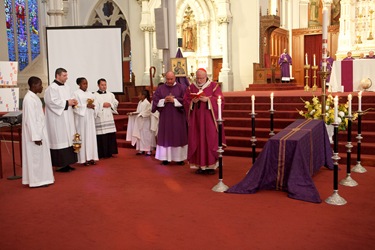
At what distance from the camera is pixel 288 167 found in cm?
500

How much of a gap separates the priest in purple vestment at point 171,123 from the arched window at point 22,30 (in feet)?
44.1

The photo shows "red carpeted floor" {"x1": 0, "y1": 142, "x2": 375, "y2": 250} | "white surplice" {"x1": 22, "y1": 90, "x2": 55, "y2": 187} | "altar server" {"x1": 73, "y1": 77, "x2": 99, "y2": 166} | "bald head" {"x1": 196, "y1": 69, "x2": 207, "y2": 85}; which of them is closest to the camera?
"red carpeted floor" {"x1": 0, "y1": 142, "x2": 375, "y2": 250}

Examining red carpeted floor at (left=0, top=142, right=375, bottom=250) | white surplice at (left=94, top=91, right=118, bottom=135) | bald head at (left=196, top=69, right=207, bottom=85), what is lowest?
red carpeted floor at (left=0, top=142, right=375, bottom=250)

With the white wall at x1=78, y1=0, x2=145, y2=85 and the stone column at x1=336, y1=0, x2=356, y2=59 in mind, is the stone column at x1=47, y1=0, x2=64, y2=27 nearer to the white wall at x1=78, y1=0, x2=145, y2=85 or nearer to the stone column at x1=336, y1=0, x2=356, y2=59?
the white wall at x1=78, y1=0, x2=145, y2=85

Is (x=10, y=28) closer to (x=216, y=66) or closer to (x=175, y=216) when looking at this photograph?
(x=216, y=66)

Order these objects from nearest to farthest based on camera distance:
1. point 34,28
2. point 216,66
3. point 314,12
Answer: point 216,66
point 314,12
point 34,28

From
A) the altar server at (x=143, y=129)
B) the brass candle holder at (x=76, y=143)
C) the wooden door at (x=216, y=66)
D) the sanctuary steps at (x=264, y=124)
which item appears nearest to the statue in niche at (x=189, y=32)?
the wooden door at (x=216, y=66)

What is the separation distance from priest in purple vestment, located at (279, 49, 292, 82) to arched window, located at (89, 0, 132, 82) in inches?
282

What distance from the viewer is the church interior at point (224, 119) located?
3863 mm

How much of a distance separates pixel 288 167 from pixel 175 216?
5.31 ft

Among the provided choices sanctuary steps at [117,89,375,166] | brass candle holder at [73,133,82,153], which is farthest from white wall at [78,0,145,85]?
brass candle holder at [73,133,82,153]

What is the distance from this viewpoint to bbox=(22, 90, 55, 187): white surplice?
552 cm

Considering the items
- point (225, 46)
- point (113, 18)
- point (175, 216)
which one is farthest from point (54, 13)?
point (175, 216)

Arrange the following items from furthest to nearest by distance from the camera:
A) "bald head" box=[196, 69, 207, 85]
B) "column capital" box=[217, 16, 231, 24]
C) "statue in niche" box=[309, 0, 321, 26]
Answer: "statue in niche" box=[309, 0, 321, 26] → "column capital" box=[217, 16, 231, 24] → "bald head" box=[196, 69, 207, 85]
